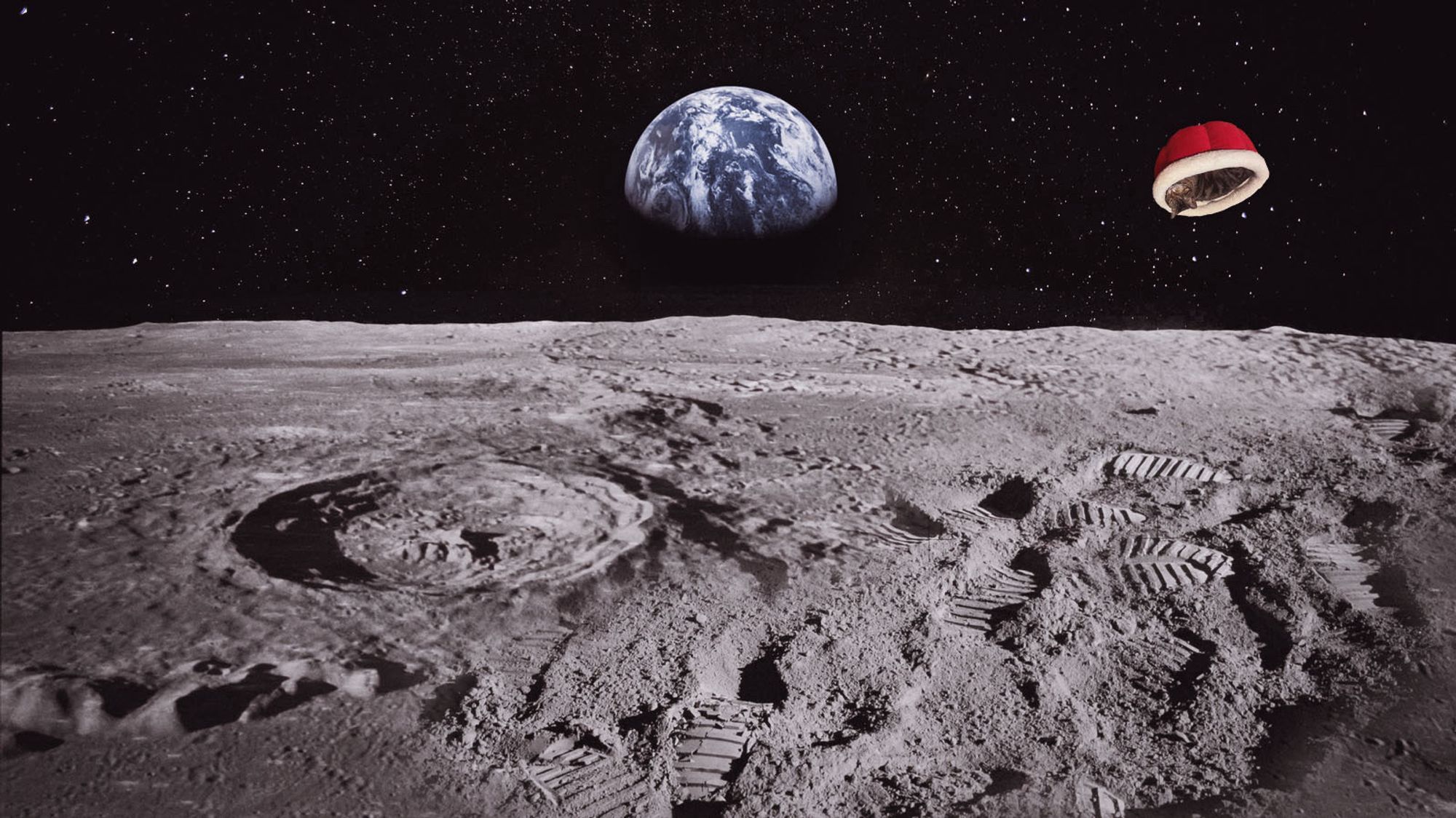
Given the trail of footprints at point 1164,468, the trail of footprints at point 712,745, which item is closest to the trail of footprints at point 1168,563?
the trail of footprints at point 1164,468

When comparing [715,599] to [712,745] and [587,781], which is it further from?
[587,781]

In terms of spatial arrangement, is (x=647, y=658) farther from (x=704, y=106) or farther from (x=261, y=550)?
(x=704, y=106)

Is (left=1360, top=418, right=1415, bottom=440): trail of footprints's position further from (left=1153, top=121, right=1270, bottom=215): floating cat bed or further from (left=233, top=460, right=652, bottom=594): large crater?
(left=233, top=460, right=652, bottom=594): large crater

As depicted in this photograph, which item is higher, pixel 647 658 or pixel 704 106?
pixel 704 106

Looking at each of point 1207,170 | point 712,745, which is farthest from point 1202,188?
point 712,745

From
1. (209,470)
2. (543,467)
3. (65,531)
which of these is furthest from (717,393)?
(65,531)

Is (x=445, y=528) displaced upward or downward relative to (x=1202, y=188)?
downward
